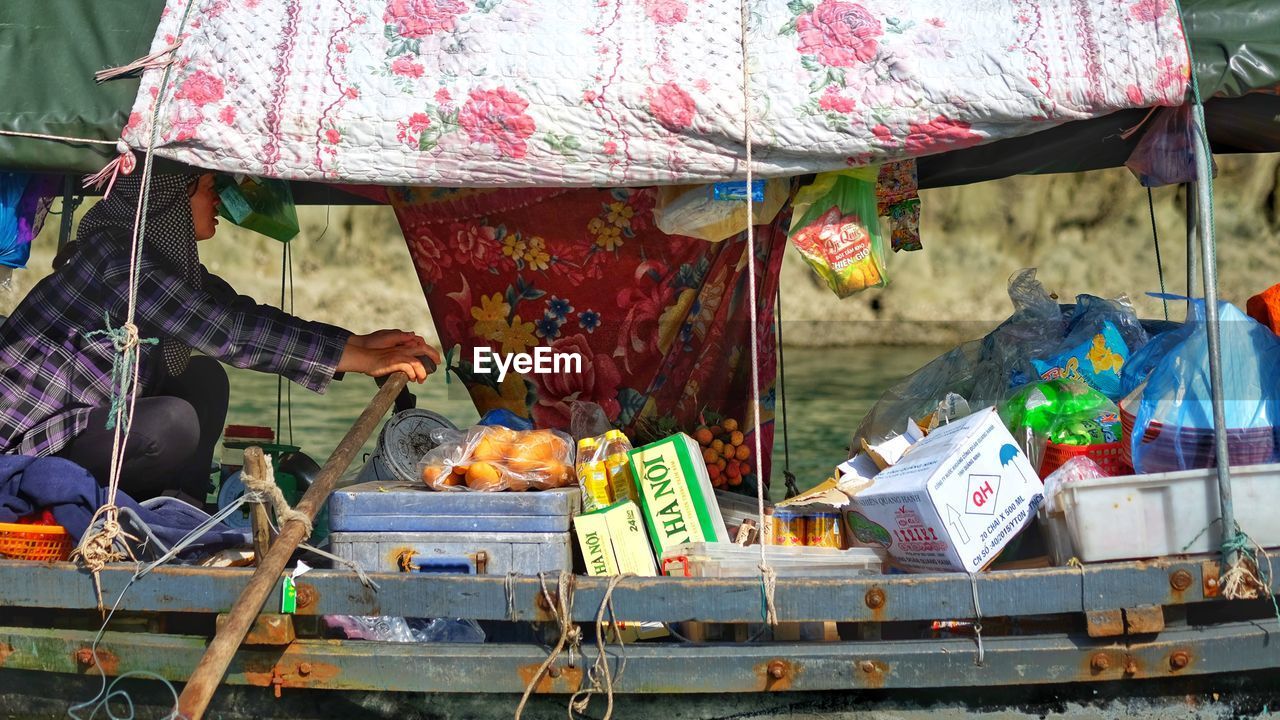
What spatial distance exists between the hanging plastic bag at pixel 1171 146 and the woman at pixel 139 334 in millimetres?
2177

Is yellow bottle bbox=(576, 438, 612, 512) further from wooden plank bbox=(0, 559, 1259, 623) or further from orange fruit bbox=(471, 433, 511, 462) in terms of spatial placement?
wooden plank bbox=(0, 559, 1259, 623)

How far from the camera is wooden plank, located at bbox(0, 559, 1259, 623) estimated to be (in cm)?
274

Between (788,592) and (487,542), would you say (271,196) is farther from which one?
(788,592)

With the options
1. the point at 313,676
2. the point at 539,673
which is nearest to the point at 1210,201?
the point at 539,673

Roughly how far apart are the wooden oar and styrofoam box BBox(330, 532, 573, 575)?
0.55ft

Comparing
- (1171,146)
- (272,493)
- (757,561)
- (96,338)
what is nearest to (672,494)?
(757,561)

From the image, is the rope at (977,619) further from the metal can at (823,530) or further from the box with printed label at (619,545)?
the box with printed label at (619,545)

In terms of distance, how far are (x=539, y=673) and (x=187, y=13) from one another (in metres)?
1.94

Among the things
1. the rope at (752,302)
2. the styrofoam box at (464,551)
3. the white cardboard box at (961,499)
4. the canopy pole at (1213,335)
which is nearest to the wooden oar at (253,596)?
the styrofoam box at (464,551)

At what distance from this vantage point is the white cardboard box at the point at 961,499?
282 cm

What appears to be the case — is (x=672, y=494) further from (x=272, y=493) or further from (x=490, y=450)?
(x=272, y=493)

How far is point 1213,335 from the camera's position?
273 cm

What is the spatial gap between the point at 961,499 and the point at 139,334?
Result: 2403 mm

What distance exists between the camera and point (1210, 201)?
275cm
